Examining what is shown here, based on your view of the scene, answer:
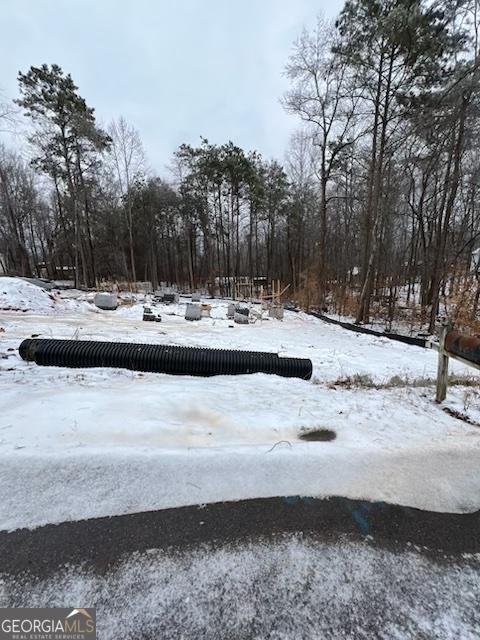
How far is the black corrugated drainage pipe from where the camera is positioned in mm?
4023

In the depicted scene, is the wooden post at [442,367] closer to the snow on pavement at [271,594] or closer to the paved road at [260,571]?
the paved road at [260,571]

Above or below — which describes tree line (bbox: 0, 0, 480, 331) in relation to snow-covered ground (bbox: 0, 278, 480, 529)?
above

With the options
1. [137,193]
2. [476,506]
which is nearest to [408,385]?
[476,506]

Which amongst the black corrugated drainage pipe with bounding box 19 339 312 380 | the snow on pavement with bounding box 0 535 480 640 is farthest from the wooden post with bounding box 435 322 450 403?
the snow on pavement with bounding box 0 535 480 640

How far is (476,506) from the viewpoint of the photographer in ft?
5.90

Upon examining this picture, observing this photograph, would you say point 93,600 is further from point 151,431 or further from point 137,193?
point 137,193

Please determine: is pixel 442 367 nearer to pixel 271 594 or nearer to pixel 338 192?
pixel 271 594

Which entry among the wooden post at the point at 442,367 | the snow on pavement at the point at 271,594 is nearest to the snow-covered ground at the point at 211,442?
the wooden post at the point at 442,367

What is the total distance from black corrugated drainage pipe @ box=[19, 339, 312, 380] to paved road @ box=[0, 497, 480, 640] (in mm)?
2498

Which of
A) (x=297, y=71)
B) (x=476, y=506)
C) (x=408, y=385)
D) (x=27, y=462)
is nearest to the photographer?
(x=476, y=506)

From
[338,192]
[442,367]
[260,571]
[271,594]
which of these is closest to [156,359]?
[260,571]

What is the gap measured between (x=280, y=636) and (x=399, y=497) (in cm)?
114

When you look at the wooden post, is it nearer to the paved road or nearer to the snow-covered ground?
the snow-covered ground

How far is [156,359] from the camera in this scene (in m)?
4.11
